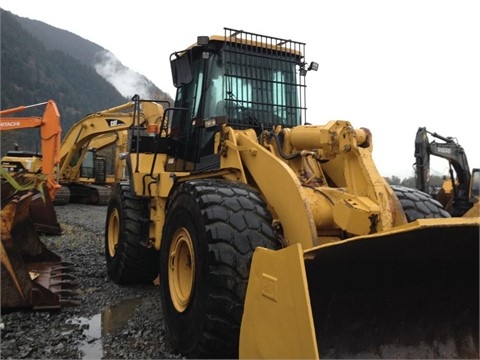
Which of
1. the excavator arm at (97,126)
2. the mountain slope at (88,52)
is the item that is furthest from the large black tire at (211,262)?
the mountain slope at (88,52)

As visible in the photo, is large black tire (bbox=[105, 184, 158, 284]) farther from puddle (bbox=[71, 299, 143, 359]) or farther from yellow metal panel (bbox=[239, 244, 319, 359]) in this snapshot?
yellow metal panel (bbox=[239, 244, 319, 359])

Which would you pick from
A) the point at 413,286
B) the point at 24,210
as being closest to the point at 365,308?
the point at 413,286

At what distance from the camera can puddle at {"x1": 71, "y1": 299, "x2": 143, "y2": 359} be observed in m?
3.83

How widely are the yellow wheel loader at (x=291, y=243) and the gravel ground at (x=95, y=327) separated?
359 millimetres

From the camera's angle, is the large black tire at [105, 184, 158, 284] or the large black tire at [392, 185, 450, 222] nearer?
the large black tire at [392, 185, 450, 222]

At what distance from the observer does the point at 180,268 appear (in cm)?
398

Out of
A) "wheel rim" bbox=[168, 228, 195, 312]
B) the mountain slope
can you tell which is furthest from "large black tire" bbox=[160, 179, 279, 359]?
the mountain slope

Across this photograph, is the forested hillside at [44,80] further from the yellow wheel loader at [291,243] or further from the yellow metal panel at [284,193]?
the yellow metal panel at [284,193]

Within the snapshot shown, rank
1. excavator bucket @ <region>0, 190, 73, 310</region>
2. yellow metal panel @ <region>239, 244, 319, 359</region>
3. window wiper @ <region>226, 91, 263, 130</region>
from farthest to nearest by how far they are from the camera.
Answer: window wiper @ <region>226, 91, 263, 130</region> < excavator bucket @ <region>0, 190, 73, 310</region> < yellow metal panel @ <region>239, 244, 319, 359</region>

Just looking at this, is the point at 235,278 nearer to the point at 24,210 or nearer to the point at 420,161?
the point at 24,210

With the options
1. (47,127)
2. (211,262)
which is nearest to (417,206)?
(211,262)

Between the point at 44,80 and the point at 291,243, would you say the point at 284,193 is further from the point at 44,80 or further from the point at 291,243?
the point at 44,80

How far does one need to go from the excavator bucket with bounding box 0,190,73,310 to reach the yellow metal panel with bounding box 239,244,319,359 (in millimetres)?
2516

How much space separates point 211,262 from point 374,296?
105 cm
